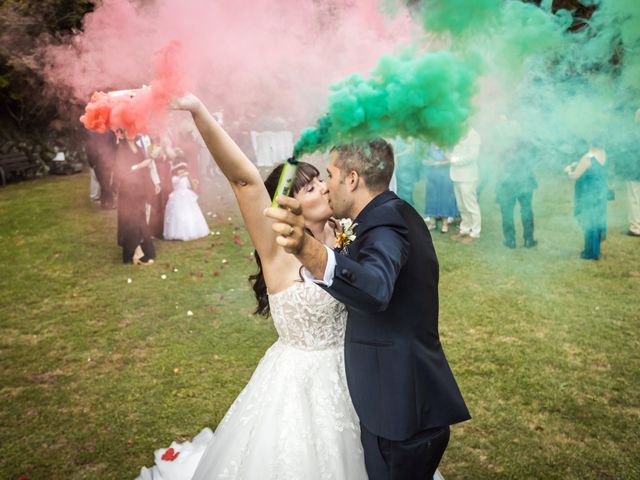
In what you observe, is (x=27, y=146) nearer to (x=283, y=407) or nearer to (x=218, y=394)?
(x=218, y=394)

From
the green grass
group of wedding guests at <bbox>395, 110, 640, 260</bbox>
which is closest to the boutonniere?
the green grass

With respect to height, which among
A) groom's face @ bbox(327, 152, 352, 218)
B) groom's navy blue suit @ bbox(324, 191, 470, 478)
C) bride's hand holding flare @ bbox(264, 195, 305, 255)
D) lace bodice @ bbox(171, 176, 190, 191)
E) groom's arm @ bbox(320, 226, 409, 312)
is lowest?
groom's navy blue suit @ bbox(324, 191, 470, 478)

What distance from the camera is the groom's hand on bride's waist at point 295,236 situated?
6.63ft

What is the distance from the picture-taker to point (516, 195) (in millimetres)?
10438

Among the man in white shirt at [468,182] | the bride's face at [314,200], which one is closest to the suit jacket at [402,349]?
the bride's face at [314,200]

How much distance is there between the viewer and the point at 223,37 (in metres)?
3.97

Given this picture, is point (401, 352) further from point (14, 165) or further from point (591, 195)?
point (14, 165)

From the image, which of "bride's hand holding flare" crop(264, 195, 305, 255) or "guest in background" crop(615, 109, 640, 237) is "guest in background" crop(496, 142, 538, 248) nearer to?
"guest in background" crop(615, 109, 640, 237)

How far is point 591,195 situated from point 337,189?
8153 millimetres

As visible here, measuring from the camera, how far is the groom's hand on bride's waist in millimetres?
2020

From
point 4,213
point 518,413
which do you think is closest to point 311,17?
point 518,413

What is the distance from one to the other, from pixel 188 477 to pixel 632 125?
518 cm

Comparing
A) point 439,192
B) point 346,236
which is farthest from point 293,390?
point 439,192

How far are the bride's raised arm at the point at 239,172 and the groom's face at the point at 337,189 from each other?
39 cm
